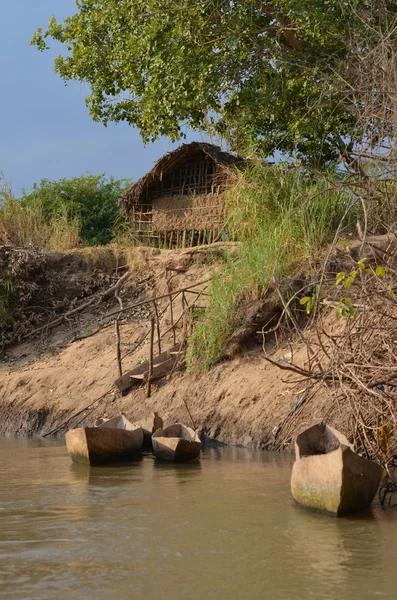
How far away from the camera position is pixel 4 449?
10.6 metres

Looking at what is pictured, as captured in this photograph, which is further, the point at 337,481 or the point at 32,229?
the point at 32,229

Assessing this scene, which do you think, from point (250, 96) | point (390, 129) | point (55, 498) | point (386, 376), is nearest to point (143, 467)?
point (55, 498)

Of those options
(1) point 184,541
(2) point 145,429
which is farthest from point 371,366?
(2) point 145,429

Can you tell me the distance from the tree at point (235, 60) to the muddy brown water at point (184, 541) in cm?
772

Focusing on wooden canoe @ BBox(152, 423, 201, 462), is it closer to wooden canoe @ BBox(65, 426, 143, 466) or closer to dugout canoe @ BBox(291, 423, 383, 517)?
wooden canoe @ BBox(65, 426, 143, 466)

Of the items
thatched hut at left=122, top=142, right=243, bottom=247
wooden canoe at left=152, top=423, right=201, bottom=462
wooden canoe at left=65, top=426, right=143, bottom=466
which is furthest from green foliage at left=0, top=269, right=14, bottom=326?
wooden canoe at left=152, top=423, right=201, bottom=462

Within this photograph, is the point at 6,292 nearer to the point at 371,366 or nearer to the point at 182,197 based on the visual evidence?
the point at 182,197

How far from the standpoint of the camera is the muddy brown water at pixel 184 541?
4.68m

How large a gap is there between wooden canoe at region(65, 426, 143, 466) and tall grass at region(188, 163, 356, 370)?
2339mm

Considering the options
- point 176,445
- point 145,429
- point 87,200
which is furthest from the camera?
point 87,200

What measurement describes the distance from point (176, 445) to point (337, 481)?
120 inches

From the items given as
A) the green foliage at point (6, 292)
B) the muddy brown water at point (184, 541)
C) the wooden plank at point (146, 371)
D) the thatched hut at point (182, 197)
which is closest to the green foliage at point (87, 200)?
the thatched hut at point (182, 197)

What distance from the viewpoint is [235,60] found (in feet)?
49.3

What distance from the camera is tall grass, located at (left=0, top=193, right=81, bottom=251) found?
17.5m
